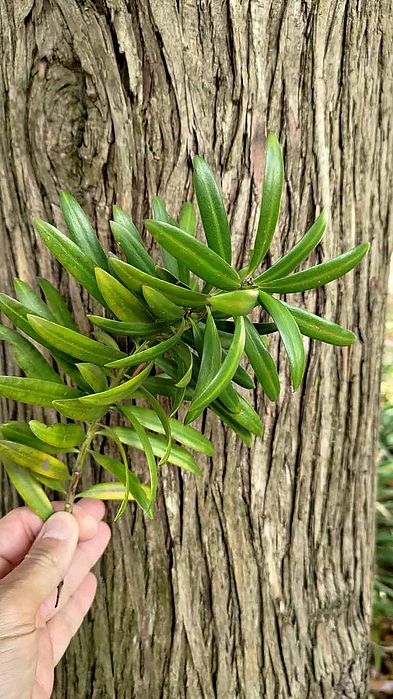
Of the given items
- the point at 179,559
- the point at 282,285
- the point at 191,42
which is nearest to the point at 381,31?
the point at 191,42

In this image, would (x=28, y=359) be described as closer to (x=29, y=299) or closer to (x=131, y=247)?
(x=29, y=299)

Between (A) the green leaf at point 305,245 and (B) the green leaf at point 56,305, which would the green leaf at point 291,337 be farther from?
(B) the green leaf at point 56,305

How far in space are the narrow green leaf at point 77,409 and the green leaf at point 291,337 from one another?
319 mm

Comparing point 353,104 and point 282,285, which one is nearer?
point 282,285

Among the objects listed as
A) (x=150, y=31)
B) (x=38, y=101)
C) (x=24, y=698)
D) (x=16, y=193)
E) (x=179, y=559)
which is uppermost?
(x=150, y=31)

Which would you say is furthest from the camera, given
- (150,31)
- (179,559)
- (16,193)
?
(179,559)

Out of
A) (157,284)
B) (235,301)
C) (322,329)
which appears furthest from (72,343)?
(322,329)

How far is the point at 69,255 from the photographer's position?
904 millimetres

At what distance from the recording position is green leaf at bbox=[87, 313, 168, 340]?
0.86 meters

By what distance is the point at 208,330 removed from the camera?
86cm

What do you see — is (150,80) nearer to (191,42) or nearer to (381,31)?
(191,42)

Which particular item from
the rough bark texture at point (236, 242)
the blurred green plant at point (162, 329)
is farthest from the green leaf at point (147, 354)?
the rough bark texture at point (236, 242)

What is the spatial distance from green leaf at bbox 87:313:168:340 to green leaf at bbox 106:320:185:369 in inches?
1.7

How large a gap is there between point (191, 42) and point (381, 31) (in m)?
0.42
